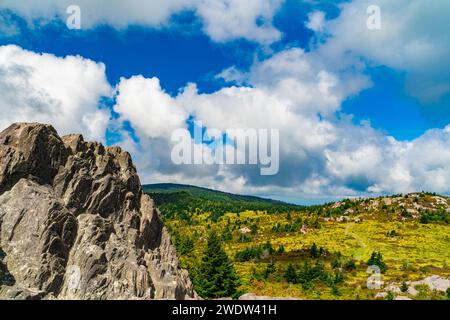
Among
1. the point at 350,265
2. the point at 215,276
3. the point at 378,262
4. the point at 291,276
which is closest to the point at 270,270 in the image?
the point at 291,276

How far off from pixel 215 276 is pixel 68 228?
46063mm

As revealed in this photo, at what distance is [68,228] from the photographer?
36.3 meters

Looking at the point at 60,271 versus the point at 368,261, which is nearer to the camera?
the point at 60,271

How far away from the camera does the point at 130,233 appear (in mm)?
43906

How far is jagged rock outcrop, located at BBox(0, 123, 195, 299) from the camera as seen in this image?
107 ft

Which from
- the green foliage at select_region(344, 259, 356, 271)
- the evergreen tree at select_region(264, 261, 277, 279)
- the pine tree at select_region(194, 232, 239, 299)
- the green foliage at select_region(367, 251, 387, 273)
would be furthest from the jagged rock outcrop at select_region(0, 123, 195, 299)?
the green foliage at select_region(367, 251, 387, 273)

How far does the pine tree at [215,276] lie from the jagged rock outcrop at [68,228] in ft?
95.0

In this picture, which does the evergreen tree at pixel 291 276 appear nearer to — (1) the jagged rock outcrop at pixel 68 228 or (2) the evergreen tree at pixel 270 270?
(2) the evergreen tree at pixel 270 270

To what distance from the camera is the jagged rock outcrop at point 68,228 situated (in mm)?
32469

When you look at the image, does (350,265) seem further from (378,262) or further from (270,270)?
(270,270)

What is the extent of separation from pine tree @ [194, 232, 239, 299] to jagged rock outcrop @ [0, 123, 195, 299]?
1140 inches
